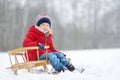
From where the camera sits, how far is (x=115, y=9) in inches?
1698

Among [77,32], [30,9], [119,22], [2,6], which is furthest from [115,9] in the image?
[2,6]

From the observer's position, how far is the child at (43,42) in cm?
688

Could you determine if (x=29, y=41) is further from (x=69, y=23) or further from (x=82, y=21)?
(x=82, y=21)

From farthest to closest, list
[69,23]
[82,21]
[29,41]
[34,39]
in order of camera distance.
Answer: [82,21] → [69,23] → [34,39] → [29,41]

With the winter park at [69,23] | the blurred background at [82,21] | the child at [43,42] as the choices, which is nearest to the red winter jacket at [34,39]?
the child at [43,42]

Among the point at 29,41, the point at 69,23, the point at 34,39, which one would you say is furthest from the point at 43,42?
the point at 69,23

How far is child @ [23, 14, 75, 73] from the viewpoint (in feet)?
22.6

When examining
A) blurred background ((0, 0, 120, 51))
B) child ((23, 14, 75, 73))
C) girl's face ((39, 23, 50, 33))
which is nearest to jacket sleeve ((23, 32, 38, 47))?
child ((23, 14, 75, 73))

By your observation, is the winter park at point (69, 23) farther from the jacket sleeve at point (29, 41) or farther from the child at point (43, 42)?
the jacket sleeve at point (29, 41)

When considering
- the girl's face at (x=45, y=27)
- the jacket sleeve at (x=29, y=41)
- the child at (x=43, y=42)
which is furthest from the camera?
the girl's face at (x=45, y=27)

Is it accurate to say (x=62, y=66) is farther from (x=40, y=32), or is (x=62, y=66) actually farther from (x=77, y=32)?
(x=77, y=32)

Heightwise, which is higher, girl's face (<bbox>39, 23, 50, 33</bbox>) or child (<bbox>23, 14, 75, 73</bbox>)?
girl's face (<bbox>39, 23, 50, 33</bbox>)

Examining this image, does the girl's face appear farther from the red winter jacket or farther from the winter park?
the winter park

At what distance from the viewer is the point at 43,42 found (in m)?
7.46
